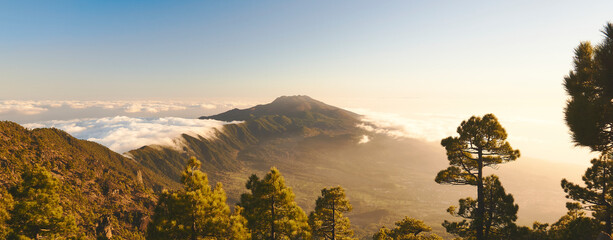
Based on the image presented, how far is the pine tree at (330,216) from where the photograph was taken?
78.1 ft

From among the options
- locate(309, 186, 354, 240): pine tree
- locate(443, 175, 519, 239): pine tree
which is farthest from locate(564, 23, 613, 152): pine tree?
locate(309, 186, 354, 240): pine tree

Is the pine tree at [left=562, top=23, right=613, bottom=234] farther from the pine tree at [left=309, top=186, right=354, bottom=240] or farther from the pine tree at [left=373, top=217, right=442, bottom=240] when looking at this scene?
the pine tree at [left=309, top=186, right=354, bottom=240]

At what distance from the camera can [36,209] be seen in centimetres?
1683

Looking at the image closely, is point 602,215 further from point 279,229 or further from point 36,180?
point 36,180

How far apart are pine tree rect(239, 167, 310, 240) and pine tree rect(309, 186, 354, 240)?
487cm

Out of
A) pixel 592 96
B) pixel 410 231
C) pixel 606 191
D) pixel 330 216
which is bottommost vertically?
pixel 410 231

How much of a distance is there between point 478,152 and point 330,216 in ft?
47.1

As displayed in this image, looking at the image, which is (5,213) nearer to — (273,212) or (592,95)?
(273,212)

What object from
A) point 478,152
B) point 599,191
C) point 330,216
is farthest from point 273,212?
point 599,191

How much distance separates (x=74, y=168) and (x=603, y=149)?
27600 cm

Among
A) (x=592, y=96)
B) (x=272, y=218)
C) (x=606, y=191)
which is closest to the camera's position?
(x=592, y=96)

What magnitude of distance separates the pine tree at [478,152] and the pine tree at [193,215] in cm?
1654

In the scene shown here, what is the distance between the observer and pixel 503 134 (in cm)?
1745

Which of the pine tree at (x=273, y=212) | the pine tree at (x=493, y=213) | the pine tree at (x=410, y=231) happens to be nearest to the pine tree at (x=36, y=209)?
the pine tree at (x=273, y=212)
